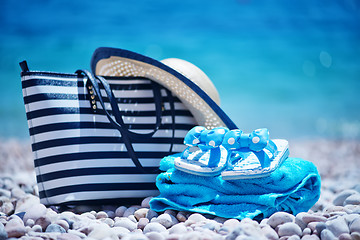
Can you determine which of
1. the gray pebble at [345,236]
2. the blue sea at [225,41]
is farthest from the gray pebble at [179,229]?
the blue sea at [225,41]

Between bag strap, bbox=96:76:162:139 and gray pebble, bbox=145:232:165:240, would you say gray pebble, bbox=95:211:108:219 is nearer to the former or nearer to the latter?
bag strap, bbox=96:76:162:139

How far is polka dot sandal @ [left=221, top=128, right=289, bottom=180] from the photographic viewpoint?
1.41 metres

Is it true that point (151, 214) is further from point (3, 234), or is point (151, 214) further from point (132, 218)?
point (3, 234)

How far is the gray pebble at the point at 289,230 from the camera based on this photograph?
4.04 ft

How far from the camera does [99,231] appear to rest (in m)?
1.22

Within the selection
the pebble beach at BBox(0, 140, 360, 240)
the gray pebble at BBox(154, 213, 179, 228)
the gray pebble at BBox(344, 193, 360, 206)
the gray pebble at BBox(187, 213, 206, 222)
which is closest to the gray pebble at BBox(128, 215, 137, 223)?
the pebble beach at BBox(0, 140, 360, 240)

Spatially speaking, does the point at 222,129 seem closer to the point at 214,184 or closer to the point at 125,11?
the point at 214,184

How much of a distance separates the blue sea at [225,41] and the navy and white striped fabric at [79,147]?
5857 millimetres

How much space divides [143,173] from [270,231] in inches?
30.0

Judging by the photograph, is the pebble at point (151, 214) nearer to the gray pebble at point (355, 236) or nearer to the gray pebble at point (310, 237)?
the gray pebble at point (310, 237)

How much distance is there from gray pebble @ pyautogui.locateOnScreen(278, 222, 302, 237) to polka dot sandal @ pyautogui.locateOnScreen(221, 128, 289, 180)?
0.22 m

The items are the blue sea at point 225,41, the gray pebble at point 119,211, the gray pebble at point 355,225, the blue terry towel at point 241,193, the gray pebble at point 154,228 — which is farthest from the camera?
the blue sea at point 225,41

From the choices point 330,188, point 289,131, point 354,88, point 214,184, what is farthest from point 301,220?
point 354,88

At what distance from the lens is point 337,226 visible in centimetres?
123
